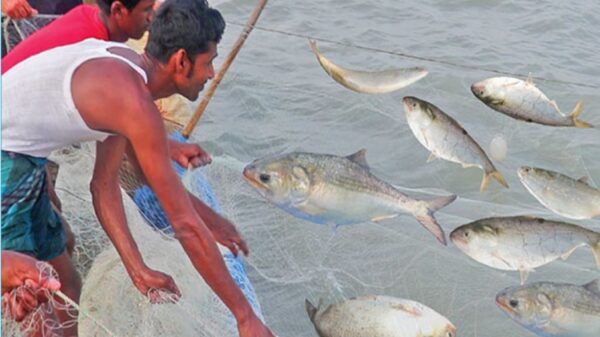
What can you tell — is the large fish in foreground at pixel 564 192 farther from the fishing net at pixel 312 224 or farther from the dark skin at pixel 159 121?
the dark skin at pixel 159 121

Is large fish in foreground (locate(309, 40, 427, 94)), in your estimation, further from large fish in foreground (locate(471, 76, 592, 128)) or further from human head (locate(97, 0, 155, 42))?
human head (locate(97, 0, 155, 42))

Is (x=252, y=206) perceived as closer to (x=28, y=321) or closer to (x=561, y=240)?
(x=561, y=240)

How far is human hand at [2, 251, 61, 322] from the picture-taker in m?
2.36

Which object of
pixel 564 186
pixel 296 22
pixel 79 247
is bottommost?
pixel 296 22

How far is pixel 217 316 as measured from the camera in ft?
11.2

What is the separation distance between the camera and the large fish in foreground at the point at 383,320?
3.20 m

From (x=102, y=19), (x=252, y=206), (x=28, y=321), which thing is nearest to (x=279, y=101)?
(x=252, y=206)

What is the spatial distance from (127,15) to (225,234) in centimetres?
93

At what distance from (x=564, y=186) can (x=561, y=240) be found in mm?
476

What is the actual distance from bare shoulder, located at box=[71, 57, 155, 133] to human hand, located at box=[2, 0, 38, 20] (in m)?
1.83

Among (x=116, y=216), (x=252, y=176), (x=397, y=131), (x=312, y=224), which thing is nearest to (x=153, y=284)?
(x=116, y=216)

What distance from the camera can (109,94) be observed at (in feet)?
8.34

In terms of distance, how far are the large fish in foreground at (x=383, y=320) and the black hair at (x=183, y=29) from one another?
3.80 ft

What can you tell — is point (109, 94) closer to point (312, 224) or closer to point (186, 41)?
point (186, 41)
